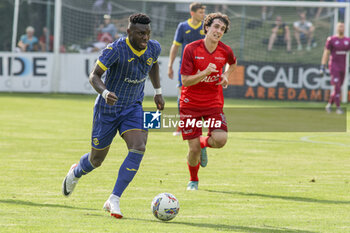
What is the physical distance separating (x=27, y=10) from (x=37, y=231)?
23305mm

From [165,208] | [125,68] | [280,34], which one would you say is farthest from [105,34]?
[165,208]

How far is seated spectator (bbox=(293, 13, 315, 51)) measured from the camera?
88.4ft

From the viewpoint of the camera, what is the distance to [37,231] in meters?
6.09

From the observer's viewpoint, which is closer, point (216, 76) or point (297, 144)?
point (216, 76)

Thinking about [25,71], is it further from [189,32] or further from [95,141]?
[95,141]

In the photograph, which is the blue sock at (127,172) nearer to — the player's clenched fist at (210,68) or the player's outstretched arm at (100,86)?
the player's outstretched arm at (100,86)

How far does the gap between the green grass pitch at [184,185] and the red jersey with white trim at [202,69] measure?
104 centimetres

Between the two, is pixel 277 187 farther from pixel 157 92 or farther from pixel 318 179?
pixel 157 92

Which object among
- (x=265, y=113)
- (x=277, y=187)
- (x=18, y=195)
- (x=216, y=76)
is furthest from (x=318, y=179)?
(x=265, y=113)

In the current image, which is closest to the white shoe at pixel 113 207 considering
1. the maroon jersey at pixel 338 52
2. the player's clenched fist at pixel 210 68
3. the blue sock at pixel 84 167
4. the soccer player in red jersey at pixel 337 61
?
the blue sock at pixel 84 167

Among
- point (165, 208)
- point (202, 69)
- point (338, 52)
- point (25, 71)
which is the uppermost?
point (202, 69)

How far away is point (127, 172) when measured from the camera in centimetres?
703

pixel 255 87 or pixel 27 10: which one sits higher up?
pixel 27 10

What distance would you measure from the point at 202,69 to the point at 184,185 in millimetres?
1443
